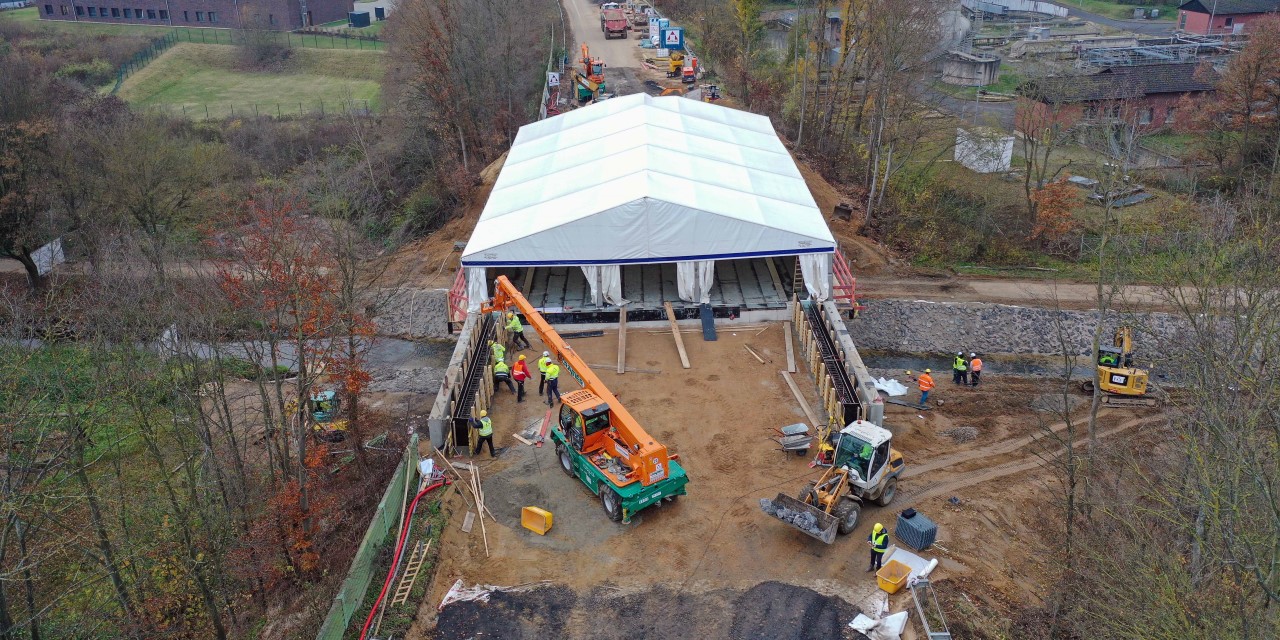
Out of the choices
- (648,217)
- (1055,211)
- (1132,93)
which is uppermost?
(1132,93)

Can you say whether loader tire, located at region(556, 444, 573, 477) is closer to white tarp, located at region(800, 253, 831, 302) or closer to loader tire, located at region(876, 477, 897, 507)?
loader tire, located at region(876, 477, 897, 507)

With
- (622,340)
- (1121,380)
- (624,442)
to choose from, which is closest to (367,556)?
(624,442)

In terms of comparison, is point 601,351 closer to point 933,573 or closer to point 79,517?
point 933,573

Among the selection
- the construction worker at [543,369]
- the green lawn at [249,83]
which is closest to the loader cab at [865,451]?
the construction worker at [543,369]

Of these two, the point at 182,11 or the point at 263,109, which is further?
the point at 182,11

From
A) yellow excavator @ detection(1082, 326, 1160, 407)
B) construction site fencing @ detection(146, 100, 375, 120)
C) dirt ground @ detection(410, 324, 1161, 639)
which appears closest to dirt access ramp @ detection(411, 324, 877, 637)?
dirt ground @ detection(410, 324, 1161, 639)

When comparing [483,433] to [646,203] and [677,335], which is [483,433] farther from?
[646,203]
